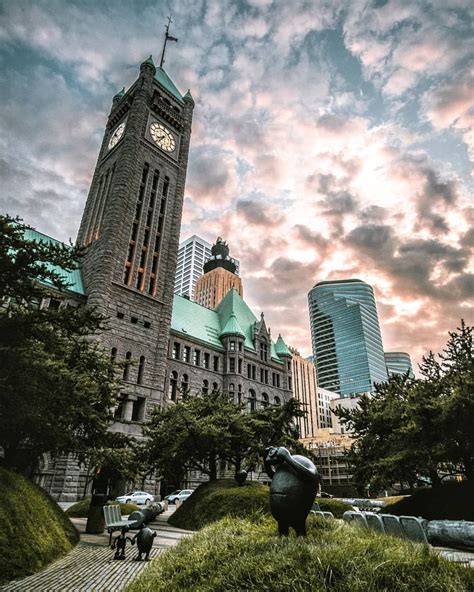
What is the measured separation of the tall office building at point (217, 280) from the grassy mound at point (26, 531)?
3799 inches

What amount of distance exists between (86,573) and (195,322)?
139 ft

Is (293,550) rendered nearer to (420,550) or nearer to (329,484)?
(420,550)

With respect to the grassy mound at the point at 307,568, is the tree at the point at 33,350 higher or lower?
higher

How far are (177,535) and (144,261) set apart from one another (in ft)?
101

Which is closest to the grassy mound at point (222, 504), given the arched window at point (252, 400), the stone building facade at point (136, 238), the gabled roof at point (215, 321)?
the stone building facade at point (136, 238)

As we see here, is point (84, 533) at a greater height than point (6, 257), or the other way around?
point (6, 257)

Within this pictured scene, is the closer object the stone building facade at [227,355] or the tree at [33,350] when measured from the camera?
the tree at [33,350]

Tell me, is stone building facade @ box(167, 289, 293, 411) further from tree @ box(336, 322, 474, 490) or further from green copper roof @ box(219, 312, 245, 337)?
tree @ box(336, 322, 474, 490)

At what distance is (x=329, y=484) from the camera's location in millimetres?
57688

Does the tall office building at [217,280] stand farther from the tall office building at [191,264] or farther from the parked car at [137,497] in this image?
the parked car at [137,497]

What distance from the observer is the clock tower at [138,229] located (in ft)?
117

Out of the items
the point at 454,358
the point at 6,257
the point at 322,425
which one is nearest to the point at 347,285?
the point at 322,425

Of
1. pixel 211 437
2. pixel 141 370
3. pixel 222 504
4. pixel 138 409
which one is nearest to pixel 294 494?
pixel 222 504

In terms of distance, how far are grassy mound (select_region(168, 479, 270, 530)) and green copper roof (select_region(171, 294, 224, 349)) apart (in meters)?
27.6
